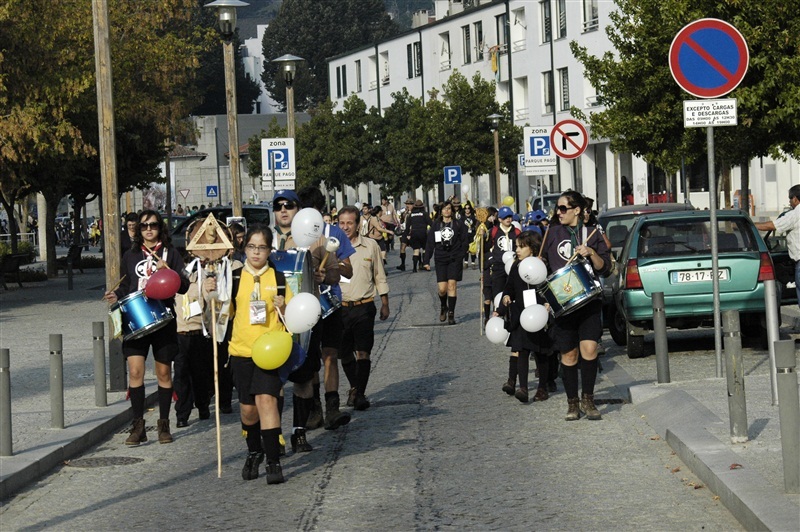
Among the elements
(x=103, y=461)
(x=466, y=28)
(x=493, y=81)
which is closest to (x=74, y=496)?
(x=103, y=461)

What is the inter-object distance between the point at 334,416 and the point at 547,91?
5248 cm

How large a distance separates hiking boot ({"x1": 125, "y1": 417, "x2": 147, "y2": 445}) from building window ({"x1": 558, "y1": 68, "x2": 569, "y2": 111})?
5079cm

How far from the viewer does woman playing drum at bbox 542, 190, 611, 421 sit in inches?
429

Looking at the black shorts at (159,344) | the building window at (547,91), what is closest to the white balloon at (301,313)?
the black shorts at (159,344)

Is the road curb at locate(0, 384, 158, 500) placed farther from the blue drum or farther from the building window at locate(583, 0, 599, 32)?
the building window at locate(583, 0, 599, 32)

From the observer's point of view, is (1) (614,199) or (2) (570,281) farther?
(1) (614,199)

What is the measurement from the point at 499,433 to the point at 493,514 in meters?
2.95

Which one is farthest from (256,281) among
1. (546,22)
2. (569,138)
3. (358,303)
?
(546,22)

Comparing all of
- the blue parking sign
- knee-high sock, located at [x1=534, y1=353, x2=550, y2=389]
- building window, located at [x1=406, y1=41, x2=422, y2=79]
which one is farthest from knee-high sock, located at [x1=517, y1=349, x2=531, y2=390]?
building window, located at [x1=406, y1=41, x2=422, y2=79]

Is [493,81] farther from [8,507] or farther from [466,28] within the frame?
[8,507]

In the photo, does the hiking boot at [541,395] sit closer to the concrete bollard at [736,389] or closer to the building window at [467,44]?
the concrete bollard at [736,389]

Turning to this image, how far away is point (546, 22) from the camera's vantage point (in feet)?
201

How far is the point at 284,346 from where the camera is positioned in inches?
332

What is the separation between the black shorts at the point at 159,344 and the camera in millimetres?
10641
